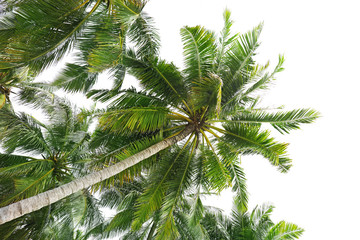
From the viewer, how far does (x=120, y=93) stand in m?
8.80

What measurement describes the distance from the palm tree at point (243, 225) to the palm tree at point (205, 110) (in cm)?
233

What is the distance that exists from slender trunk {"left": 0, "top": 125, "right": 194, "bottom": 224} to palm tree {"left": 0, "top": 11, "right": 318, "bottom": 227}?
4 cm

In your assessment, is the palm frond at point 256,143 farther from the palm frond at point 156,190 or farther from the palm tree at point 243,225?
the palm tree at point 243,225

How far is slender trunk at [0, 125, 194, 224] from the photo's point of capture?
5.65 meters

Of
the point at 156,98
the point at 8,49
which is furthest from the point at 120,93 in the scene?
the point at 8,49

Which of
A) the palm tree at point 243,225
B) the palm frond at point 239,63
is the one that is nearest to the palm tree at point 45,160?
the palm tree at point 243,225

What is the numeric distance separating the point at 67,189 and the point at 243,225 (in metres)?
7.16

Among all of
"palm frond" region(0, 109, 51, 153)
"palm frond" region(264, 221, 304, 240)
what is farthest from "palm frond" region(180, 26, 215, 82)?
"palm frond" region(264, 221, 304, 240)

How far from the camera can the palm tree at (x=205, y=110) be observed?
27.1 ft

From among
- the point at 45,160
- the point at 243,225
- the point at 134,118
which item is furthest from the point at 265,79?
the point at 45,160

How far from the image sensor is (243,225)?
38.6ft

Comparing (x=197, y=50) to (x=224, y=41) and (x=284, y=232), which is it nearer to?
(x=224, y=41)

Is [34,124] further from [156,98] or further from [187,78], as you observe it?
[187,78]

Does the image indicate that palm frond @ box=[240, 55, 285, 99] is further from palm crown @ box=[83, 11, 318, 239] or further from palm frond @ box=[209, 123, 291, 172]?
palm frond @ box=[209, 123, 291, 172]
